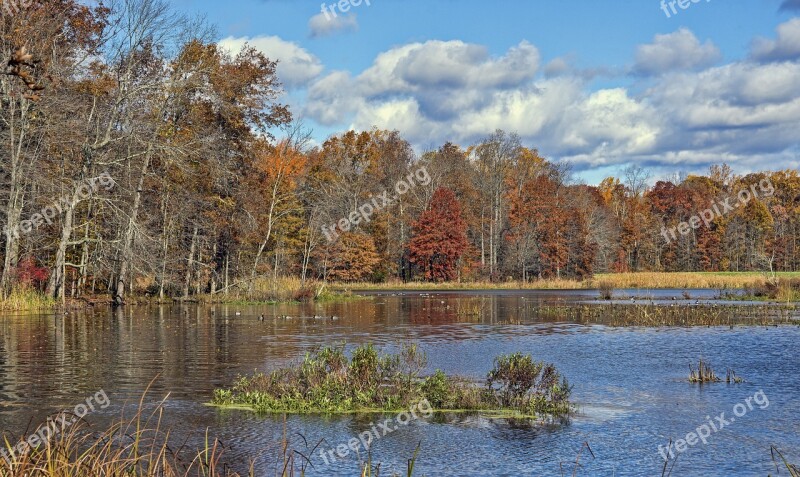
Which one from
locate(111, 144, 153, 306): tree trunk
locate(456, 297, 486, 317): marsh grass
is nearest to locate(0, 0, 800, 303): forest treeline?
locate(111, 144, 153, 306): tree trunk

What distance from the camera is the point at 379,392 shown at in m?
15.6

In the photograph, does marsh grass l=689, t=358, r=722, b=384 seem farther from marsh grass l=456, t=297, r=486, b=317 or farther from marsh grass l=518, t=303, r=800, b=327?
marsh grass l=456, t=297, r=486, b=317

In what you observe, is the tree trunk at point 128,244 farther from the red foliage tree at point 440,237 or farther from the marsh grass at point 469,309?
the red foliage tree at point 440,237

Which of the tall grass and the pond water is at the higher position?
the tall grass

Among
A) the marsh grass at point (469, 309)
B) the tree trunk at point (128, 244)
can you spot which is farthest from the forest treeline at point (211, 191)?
the marsh grass at point (469, 309)

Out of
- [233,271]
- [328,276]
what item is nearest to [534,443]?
[233,271]

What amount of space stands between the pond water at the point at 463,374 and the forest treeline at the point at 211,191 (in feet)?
21.6

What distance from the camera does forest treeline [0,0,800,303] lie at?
40.4 meters

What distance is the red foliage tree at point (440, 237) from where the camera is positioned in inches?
3221

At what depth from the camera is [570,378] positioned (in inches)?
761

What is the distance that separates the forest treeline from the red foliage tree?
0.16 meters

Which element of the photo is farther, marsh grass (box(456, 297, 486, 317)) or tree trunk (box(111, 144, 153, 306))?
tree trunk (box(111, 144, 153, 306))

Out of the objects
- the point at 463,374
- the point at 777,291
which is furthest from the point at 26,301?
the point at 777,291

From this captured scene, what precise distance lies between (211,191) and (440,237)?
34.4 m
